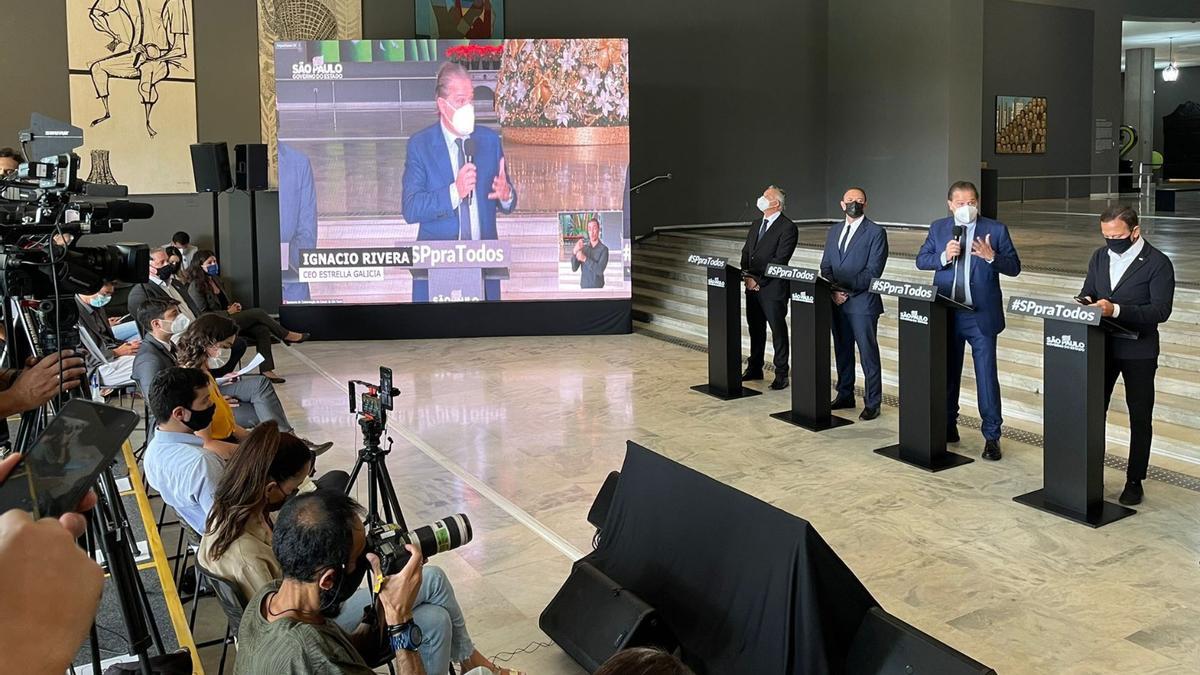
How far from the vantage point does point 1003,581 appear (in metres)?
4.82

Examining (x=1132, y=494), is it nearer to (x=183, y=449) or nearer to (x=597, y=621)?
(x=597, y=621)

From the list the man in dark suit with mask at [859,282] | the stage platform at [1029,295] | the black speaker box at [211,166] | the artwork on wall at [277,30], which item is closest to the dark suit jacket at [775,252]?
the man in dark suit with mask at [859,282]

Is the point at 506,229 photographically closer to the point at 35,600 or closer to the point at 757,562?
the point at 757,562

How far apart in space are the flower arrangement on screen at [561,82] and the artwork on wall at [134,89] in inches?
171

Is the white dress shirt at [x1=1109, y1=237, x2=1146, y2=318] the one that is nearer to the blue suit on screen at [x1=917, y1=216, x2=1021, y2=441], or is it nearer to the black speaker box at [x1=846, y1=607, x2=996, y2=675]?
the blue suit on screen at [x1=917, y1=216, x2=1021, y2=441]

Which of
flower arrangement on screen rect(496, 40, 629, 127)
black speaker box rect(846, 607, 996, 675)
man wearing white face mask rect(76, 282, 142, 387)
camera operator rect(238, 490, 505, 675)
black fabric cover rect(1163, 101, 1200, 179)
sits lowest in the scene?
black speaker box rect(846, 607, 996, 675)

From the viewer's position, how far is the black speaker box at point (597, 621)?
3.68 metres

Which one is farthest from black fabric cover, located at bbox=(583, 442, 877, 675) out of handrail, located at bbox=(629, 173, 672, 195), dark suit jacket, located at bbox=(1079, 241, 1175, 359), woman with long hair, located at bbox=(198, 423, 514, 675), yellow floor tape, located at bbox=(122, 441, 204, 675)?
handrail, located at bbox=(629, 173, 672, 195)

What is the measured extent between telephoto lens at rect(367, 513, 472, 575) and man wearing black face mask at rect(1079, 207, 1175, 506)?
3.83 m

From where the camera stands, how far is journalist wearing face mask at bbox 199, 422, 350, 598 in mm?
3379

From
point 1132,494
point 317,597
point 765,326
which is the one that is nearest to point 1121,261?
point 1132,494

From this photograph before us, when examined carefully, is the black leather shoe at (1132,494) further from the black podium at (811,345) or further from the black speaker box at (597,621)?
the black speaker box at (597,621)

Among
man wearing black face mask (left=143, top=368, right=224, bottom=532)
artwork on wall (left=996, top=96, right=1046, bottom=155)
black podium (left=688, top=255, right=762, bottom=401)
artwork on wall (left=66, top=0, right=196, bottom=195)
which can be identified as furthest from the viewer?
artwork on wall (left=996, top=96, right=1046, bottom=155)

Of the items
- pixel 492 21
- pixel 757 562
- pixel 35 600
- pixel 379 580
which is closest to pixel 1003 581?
pixel 757 562
